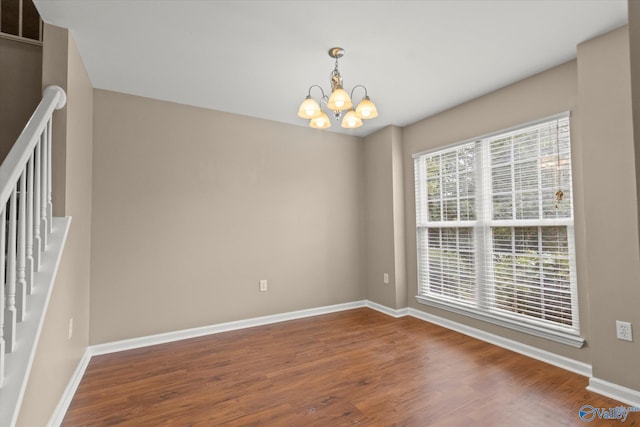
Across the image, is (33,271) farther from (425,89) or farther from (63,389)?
(425,89)

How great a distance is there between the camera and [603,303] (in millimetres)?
2174

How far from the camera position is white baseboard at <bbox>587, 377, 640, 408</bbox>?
2006 millimetres

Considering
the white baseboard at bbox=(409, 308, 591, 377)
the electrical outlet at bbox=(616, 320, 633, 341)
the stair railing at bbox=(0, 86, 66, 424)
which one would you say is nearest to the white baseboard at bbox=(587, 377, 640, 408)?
the white baseboard at bbox=(409, 308, 591, 377)

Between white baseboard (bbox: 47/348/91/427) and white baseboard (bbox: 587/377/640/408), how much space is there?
340 cm

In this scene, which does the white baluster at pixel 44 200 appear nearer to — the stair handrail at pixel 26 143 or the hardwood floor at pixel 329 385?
the stair handrail at pixel 26 143

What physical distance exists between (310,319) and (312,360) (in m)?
1.11

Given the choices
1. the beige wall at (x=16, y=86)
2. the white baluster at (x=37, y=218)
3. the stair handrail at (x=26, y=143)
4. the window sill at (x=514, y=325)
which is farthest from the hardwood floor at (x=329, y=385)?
the beige wall at (x=16, y=86)

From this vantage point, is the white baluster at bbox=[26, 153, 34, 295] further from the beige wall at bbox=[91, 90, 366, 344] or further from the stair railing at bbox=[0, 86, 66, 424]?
the beige wall at bbox=[91, 90, 366, 344]

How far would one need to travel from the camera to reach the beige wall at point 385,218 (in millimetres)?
3980

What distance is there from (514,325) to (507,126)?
182cm

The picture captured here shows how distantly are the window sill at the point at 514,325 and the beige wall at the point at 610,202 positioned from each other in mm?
235

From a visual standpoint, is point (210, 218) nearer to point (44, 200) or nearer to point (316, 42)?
point (44, 200)

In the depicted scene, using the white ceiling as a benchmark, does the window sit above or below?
below

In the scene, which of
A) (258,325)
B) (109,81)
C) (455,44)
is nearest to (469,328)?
(258,325)
